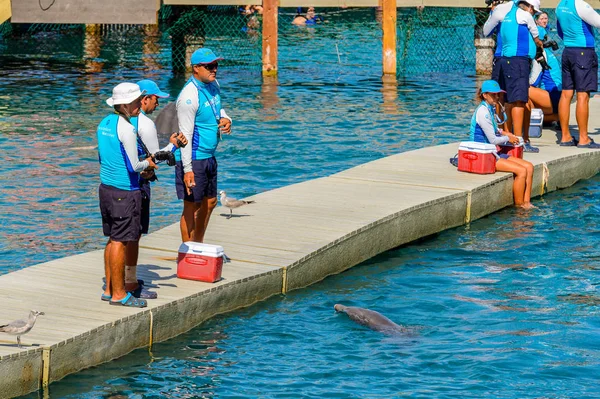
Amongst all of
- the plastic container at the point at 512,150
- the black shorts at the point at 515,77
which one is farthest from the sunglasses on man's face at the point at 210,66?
the black shorts at the point at 515,77

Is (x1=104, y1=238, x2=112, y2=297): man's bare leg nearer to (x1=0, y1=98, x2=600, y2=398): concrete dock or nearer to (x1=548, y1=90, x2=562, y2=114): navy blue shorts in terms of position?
(x1=0, y1=98, x2=600, y2=398): concrete dock

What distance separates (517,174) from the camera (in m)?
13.9

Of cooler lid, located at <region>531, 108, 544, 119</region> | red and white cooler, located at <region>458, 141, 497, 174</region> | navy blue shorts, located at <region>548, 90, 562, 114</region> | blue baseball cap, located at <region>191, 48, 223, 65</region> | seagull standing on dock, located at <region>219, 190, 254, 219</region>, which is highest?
blue baseball cap, located at <region>191, 48, 223, 65</region>

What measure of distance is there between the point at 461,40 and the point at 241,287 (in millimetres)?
25708

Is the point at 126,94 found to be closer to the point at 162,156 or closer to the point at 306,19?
the point at 162,156

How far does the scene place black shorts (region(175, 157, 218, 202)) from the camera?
971 centimetres

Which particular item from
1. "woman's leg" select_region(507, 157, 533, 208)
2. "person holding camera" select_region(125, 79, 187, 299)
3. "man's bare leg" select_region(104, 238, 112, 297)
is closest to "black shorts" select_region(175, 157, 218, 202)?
"person holding camera" select_region(125, 79, 187, 299)

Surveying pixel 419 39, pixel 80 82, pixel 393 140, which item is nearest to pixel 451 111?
pixel 393 140

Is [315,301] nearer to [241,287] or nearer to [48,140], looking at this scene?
[241,287]

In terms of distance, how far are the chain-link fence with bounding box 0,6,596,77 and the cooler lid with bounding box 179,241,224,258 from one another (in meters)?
17.3

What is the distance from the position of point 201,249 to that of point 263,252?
126 centimetres

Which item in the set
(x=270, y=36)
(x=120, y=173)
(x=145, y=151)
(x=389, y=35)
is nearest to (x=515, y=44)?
(x=145, y=151)

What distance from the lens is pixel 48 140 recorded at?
739 inches

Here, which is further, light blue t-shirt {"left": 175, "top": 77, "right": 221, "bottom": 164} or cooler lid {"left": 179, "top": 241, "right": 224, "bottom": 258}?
light blue t-shirt {"left": 175, "top": 77, "right": 221, "bottom": 164}
